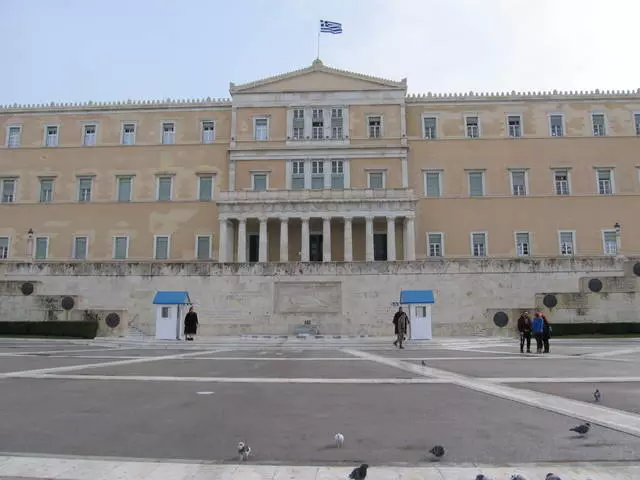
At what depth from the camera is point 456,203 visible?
1957 inches

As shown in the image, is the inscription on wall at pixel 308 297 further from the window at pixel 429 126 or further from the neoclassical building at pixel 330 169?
the window at pixel 429 126

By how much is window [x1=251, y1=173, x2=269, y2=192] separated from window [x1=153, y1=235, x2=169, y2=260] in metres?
9.21

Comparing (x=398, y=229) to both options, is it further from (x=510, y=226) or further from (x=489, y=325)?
(x=489, y=325)

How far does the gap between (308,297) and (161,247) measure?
74.2ft

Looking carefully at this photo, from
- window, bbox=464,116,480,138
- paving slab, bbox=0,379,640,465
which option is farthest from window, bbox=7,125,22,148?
paving slab, bbox=0,379,640,465

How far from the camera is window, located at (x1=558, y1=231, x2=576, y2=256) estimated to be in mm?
48344

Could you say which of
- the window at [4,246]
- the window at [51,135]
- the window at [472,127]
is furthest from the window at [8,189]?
the window at [472,127]

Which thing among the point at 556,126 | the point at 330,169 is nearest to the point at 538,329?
the point at 330,169

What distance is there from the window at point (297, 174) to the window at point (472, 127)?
1571cm

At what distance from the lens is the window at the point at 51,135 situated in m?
53.2

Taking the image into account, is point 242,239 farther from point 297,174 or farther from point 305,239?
point 297,174

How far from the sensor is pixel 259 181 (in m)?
50.9

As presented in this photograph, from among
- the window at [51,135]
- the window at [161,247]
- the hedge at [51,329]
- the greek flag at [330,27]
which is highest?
the greek flag at [330,27]

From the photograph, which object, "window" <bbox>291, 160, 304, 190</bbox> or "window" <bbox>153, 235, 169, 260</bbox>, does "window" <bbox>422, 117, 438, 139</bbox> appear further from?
"window" <bbox>153, 235, 169, 260</bbox>
